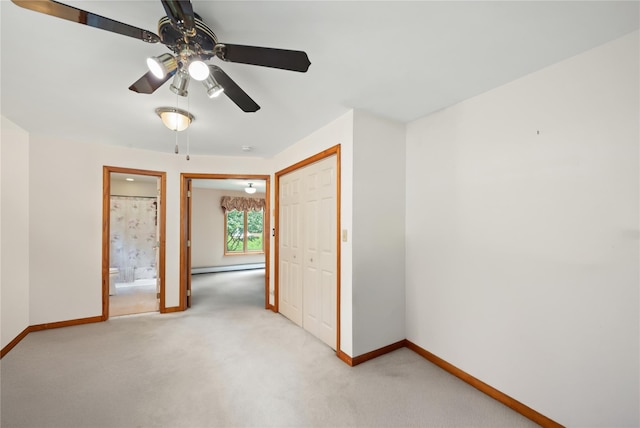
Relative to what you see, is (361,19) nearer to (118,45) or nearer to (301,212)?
(118,45)

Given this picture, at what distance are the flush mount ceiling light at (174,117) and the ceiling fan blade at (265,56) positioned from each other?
137cm

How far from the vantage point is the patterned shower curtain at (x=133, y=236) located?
5918 millimetres

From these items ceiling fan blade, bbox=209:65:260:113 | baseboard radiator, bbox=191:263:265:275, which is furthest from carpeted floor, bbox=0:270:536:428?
baseboard radiator, bbox=191:263:265:275

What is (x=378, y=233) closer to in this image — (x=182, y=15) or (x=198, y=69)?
(x=198, y=69)

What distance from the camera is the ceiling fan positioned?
1.05 m

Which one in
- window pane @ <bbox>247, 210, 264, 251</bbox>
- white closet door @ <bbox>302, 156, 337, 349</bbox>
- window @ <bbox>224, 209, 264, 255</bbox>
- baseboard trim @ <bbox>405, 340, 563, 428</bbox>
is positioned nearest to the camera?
baseboard trim @ <bbox>405, 340, 563, 428</bbox>

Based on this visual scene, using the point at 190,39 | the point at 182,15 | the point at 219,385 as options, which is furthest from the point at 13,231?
the point at 182,15

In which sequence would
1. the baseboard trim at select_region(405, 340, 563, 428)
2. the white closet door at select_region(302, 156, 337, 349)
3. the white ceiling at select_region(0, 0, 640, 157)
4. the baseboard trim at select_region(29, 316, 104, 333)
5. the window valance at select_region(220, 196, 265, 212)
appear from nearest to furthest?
the white ceiling at select_region(0, 0, 640, 157) → the baseboard trim at select_region(405, 340, 563, 428) → the white closet door at select_region(302, 156, 337, 349) → the baseboard trim at select_region(29, 316, 104, 333) → the window valance at select_region(220, 196, 265, 212)

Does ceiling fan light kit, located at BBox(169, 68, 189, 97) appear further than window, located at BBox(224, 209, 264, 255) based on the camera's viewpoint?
No

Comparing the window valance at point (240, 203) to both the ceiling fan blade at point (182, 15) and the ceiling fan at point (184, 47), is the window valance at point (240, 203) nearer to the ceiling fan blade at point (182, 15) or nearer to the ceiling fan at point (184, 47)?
the ceiling fan at point (184, 47)

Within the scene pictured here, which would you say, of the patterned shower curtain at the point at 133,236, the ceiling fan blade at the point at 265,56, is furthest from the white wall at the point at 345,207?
the patterned shower curtain at the point at 133,236

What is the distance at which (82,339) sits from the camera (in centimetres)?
304

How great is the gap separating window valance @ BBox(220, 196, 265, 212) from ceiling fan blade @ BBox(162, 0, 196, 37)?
6731 mm

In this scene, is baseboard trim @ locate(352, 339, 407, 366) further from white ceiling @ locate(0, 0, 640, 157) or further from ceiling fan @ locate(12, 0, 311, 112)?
ceiling fan @ locate(12, 0, 311, 112)
